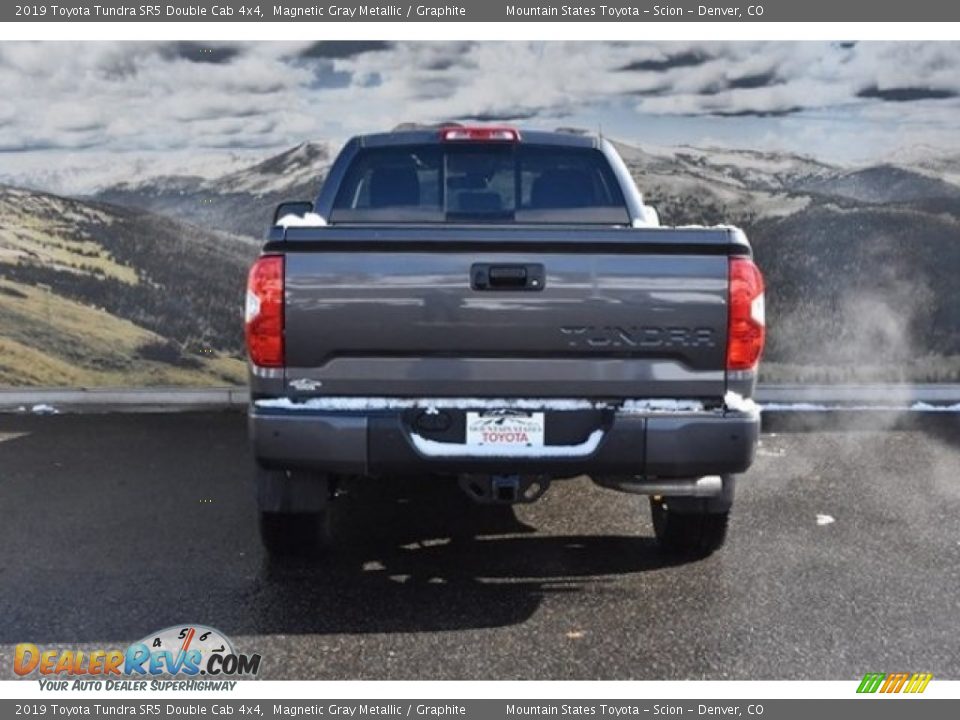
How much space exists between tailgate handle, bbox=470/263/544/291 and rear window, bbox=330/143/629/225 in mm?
1528

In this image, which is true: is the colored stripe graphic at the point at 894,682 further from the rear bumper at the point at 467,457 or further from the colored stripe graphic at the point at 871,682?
the rear bumper at the point at 467,457

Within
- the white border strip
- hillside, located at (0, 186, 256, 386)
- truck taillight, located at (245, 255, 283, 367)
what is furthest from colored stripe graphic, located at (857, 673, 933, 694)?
hillside, located at (0, 186, 256, 386)

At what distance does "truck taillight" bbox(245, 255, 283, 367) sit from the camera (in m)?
3.48

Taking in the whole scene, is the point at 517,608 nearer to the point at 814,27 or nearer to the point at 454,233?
the point at 454,233

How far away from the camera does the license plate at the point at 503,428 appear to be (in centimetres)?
356

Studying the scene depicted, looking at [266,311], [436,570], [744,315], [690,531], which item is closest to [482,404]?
[266,311]

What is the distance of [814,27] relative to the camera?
23.7ft

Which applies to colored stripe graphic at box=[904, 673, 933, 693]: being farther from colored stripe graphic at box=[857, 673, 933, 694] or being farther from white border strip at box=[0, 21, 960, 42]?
white border strip at box=[0, 21, 960, 42]

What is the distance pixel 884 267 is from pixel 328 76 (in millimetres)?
4824

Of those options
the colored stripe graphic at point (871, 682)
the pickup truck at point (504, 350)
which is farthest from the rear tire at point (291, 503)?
the colored stripe graphic at point (871, 682)

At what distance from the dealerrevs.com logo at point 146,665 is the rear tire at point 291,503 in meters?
0.58

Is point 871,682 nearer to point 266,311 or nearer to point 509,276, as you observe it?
point 509,276

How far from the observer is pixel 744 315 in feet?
11.5

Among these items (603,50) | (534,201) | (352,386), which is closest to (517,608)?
(352,386)
